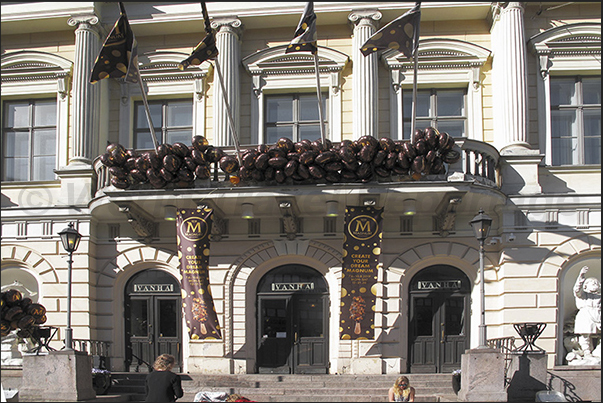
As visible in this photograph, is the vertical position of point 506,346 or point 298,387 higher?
point 506,346

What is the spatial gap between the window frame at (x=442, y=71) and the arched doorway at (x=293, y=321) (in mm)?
5041

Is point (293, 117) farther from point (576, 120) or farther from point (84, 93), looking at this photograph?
point (576, 120)

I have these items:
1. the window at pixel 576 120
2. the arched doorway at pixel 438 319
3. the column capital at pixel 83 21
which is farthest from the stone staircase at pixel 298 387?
the column capital at pixel 83 21

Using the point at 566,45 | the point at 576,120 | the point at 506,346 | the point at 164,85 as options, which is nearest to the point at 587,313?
the point at 506,346

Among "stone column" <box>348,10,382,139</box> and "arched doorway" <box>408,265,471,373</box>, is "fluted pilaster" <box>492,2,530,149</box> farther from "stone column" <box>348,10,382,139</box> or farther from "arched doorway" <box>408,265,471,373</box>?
"arched doorway" <box>408,265,471,373</box>

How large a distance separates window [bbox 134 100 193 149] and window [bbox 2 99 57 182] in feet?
8.52

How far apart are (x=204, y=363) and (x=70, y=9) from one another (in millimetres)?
11299

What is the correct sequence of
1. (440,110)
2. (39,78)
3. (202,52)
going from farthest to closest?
(39,78) < (440,110) < (202,52)

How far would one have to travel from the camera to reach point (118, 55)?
18.9 metres

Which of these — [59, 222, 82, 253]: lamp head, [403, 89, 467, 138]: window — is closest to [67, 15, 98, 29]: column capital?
[59, 222, 82, 253]: lamp head

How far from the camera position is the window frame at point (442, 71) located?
22078 millimetres

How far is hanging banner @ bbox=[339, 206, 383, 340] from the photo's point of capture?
63.6 feet

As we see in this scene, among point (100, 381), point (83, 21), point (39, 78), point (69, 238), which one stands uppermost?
point (83, 21)

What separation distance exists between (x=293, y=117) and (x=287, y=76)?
1.24 meters
